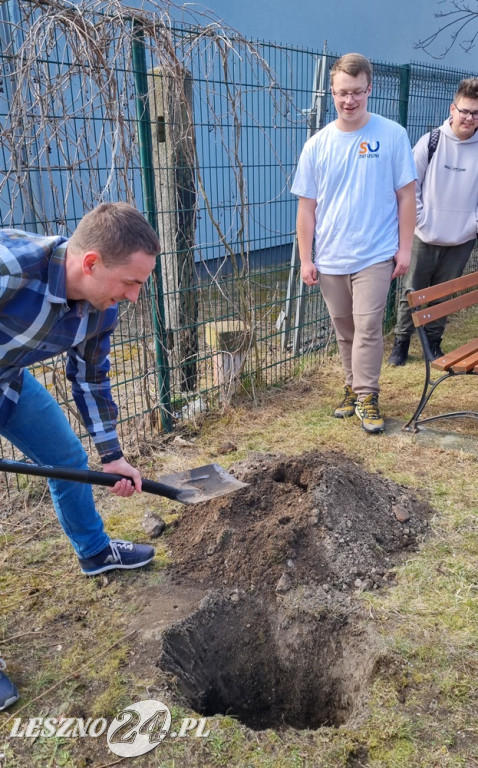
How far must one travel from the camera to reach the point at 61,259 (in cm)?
192

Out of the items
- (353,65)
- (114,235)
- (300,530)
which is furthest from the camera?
(353,65)

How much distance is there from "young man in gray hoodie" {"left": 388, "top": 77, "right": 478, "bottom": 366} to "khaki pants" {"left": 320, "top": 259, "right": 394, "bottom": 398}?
3.01 feet

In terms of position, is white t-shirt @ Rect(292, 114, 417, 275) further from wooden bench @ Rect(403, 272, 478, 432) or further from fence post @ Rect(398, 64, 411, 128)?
fence post @ Rect(398, 64, 411, 128)

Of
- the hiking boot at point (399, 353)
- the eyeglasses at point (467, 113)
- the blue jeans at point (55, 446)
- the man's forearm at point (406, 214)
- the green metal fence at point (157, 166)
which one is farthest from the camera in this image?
the hiking boot at point (399, 353)

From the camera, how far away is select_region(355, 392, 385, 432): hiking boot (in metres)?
4.22

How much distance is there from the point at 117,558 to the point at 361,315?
7.53 ft

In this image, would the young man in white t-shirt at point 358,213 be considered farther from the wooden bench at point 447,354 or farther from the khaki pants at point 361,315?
the wooden bench at point 447,354

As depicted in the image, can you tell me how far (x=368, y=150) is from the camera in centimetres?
385

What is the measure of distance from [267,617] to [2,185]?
252cm

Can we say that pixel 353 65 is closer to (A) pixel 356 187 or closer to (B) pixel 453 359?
(A) pixel 356 187

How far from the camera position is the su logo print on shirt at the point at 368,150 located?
12.6ft

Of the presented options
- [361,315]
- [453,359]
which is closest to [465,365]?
[453,359]

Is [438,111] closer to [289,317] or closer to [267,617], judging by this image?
[289,317]

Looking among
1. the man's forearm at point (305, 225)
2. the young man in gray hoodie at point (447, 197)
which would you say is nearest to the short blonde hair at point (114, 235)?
the man's forearm at point (305, 225)
